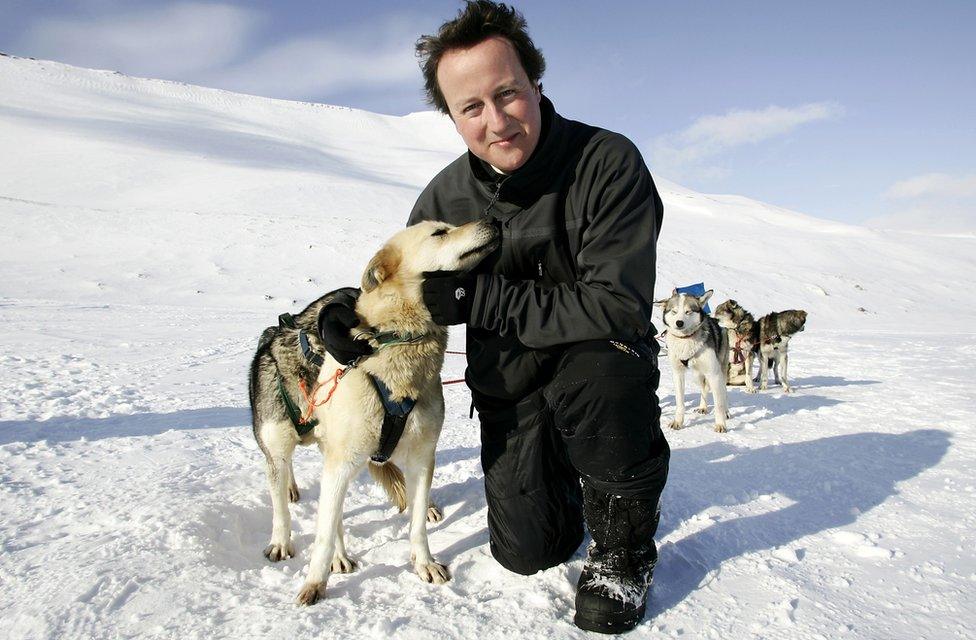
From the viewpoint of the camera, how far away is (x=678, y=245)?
2392 centimetres

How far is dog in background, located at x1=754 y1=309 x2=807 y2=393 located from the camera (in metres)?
7.26

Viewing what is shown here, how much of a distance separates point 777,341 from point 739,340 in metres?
0.54

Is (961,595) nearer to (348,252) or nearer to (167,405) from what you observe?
(167,405)

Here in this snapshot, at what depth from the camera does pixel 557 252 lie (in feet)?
7.97

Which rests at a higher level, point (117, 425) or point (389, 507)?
point (117, 425)

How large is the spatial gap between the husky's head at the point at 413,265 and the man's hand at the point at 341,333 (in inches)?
3.5

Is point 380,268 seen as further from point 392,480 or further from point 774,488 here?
point 774,488

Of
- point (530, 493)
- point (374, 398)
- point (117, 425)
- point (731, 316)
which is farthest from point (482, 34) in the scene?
point (731, 316)

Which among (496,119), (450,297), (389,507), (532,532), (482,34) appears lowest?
(389,507)

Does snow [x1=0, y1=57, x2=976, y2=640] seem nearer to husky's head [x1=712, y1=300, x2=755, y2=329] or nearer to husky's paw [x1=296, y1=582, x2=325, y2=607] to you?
husky's paw [x1=296, y1=582, x2=325, y2=607]

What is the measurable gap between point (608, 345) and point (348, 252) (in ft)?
50.1

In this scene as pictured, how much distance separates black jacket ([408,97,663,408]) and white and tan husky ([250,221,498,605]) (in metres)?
0.19

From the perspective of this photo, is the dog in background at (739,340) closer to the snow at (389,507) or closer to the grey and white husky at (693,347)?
the snow at (389,507)

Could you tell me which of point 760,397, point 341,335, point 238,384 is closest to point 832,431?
point 760,397
